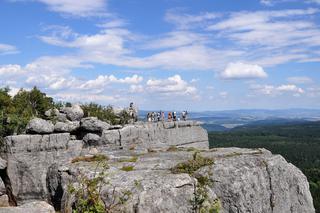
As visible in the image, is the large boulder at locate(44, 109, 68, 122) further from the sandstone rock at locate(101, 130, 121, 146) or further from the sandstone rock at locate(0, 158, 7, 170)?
the sandstone rock at locate(101, 130, 121, 146)

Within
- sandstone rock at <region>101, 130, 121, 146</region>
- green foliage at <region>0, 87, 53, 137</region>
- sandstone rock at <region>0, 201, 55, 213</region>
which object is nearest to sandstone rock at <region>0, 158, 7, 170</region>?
green foliage at <region>0, 87, 53, 137</region>

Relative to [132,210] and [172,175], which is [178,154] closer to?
[172,175]

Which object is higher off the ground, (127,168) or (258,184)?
(127,168)

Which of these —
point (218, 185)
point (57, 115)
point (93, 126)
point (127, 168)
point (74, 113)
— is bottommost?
point (218, 185)

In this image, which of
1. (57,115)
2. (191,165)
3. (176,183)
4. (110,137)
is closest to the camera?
(176,183)


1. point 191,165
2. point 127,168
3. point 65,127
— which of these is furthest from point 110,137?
point 191,165

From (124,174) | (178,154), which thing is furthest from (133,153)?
(124,174)

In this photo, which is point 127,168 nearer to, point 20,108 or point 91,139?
point 91,139

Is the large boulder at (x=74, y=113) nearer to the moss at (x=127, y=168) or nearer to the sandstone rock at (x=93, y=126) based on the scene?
the sandstone rock at (x=93, y=126)

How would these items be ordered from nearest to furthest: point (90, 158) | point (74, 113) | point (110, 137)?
point (90, 158), point (110, 137), point (74, 113)

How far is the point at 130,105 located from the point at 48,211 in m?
43.7

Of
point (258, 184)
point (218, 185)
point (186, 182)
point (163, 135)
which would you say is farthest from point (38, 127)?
point (258, 184)

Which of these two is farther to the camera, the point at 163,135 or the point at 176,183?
the point at 163,135

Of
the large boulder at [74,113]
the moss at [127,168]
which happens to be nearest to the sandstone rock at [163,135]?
the large boulder at [74,113]
